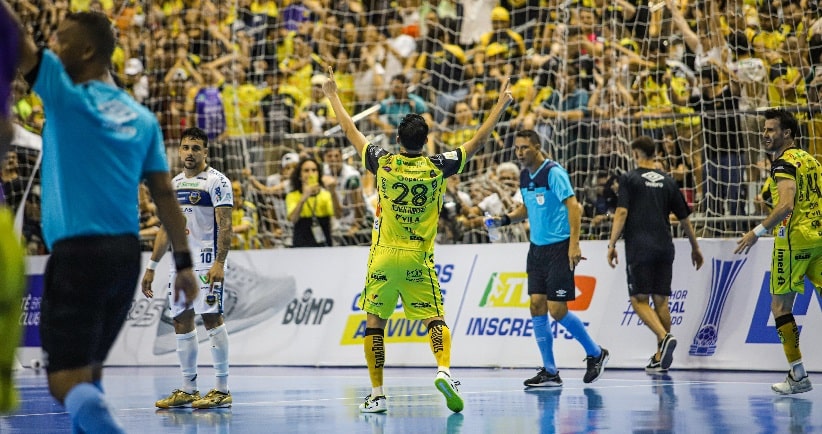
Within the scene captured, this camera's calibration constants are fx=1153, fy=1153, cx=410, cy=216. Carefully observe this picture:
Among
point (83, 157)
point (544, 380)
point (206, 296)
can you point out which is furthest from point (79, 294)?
point (544, 380)

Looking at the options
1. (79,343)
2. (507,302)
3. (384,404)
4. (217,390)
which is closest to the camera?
(79,343)

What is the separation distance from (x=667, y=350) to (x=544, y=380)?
1.72 metres

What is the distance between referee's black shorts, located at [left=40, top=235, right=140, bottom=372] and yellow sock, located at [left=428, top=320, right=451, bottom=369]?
465 cm

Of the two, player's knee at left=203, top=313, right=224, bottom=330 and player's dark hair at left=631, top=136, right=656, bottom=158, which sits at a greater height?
player's dark hair at left=631, top=136, right=656, bottom=158

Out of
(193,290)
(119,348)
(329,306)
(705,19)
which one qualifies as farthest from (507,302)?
(193,290)

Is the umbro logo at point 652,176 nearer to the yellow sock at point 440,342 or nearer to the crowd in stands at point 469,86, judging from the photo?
the crowd in stands at point 469,86

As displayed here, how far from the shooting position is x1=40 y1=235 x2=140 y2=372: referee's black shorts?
17.0 ft

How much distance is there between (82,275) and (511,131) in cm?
1268

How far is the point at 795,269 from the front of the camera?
10984 mm

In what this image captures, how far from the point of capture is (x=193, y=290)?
5.39 meters

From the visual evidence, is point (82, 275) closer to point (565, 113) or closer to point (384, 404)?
point (384, 404)

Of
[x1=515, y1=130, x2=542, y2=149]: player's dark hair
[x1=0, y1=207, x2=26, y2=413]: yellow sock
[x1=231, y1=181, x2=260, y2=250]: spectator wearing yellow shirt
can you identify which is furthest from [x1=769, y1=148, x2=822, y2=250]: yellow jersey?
[x1=231, y1=181, x2=260, y2=250]: spectator wearing yellow shirt

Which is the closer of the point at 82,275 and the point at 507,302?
the point at 82,275

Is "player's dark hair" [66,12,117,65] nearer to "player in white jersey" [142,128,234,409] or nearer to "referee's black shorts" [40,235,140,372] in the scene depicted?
"referee's black shorts" [40,235,140,372]
